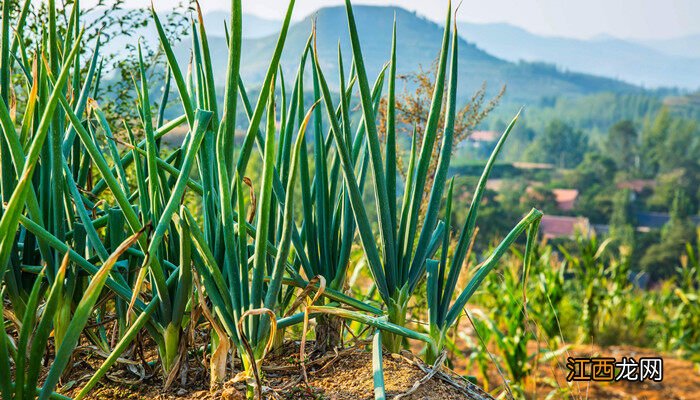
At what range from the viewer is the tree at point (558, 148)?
3850cm

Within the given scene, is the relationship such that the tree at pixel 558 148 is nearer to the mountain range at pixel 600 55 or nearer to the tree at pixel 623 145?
the tree at pixel 623 145

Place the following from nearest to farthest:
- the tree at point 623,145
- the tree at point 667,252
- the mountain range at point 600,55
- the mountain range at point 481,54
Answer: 1. the mountain range at point 481,54
2. the tree at point 667,252
3. the tree at point 623,145
4. the mountain range at point 600,55

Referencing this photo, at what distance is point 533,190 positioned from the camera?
86.8ft

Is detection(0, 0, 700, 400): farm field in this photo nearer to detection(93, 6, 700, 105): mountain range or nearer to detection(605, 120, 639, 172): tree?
detection(93, 6, 700, 105): mountain range

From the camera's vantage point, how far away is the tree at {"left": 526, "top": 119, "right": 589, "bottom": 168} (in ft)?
126

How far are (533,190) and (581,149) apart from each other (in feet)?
49.0

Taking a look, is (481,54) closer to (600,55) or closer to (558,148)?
(558,148)

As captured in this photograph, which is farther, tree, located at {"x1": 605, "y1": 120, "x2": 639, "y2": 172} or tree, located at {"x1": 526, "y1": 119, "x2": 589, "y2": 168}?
tree, located at {"x1": 605, "y1": 120, "x2": 639, "y2": 172}

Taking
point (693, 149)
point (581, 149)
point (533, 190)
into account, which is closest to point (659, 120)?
point (693, 149)

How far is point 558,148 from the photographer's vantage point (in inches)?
1547

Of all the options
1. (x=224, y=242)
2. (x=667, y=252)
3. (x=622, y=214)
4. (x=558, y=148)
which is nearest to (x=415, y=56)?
(x=622, y=214)

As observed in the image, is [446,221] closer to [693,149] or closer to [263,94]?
[263,94]

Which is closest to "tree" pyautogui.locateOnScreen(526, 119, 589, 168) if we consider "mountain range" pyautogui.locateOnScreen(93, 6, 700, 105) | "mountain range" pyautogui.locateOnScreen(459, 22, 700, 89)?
"mountain range" pyautogui.locateOnScreen(93, 6, 700, 105)

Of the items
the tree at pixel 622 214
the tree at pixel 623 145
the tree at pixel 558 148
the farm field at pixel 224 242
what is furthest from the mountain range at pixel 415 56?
the farm field at pixel 224 242
